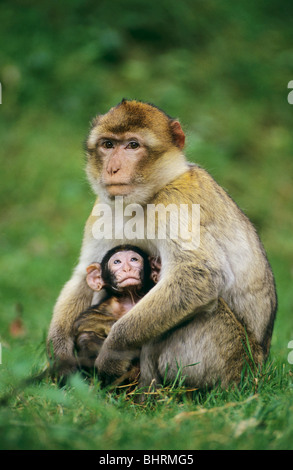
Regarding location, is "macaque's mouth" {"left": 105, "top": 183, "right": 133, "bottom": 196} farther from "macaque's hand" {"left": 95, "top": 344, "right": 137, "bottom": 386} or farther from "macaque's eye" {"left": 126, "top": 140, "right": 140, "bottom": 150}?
"macaque's hand" {"left": 95, "top": 344, "right": 137, "bottom": 386}

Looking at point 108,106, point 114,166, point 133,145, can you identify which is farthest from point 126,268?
point 108,106

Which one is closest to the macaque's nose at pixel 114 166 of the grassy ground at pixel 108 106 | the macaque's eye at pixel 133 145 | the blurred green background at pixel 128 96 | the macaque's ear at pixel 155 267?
the macaque's eye at pixel 133 145

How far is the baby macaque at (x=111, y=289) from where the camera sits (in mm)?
4719

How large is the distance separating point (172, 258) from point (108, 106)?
24.0 feet

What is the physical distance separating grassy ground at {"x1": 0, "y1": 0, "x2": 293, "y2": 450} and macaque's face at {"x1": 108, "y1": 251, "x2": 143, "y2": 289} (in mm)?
1489

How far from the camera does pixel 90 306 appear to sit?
5.04m

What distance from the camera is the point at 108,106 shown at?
37.1 ft

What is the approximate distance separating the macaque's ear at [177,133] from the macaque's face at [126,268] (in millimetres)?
920

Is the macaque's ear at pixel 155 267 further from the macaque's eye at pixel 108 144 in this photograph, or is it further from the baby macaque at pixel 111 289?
the macaque's eye at pixel 108 144

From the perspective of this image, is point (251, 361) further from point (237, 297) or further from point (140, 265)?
point (140, 265)

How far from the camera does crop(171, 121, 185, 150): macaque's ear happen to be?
4.88m

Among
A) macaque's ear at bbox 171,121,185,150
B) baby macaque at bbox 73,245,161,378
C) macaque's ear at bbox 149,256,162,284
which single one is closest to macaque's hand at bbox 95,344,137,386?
baby macaque at bbox 73,245,161,378
